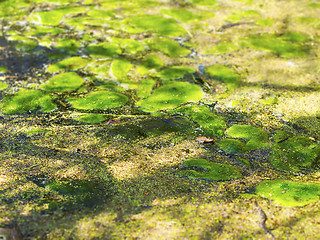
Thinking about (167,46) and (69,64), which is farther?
(167,46)

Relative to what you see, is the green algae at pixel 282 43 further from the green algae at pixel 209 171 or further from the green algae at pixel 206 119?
the green algae at pixel 209 171

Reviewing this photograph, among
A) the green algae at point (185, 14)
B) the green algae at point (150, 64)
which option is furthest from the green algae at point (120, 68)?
the green algae at point (185, 14)

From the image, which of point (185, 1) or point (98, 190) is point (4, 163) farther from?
point (185, 1)

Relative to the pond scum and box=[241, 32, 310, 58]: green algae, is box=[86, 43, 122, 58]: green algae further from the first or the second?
box=[241, 32, 310, 58]: green algae

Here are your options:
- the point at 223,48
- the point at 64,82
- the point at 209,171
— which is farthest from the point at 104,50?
the point at 209,171

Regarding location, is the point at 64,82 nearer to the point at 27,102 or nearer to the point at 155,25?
the point at 27,102

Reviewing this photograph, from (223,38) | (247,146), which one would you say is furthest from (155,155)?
(223,38)
